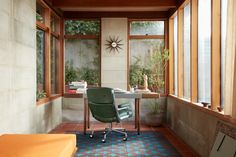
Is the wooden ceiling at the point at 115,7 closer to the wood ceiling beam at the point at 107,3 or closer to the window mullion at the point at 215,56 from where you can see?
the wood ceiling beam at the point at 107,3

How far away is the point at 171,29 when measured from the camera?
6.85m

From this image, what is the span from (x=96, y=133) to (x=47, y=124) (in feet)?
3.29

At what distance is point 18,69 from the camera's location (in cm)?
396

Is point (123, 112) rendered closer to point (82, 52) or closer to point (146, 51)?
point (146, 51)

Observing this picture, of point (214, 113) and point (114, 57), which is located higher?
point (114, 57)

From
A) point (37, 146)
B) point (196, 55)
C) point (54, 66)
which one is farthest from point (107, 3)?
point (37, 146)

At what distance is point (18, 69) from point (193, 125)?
2790mm

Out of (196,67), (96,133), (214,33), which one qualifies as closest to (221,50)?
(214,33)

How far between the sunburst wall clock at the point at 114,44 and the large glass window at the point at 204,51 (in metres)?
2.88

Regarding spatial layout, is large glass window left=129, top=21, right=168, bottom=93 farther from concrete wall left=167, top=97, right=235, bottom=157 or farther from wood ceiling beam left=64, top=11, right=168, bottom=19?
concrete wall left=167, top=97, right=235, bottom=157

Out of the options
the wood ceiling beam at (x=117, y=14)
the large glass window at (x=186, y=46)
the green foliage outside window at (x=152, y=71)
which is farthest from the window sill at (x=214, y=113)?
the wood ceiling beam at (x=117, y=14)

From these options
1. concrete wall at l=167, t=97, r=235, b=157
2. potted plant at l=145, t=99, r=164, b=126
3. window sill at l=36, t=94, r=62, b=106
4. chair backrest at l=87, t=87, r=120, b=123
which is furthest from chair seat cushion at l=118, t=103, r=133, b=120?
window sill at l=36, t=94, r=62, b=106

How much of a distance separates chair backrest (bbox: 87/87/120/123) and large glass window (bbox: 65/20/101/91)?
1955mm

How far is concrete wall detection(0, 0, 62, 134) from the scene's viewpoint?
346cm
